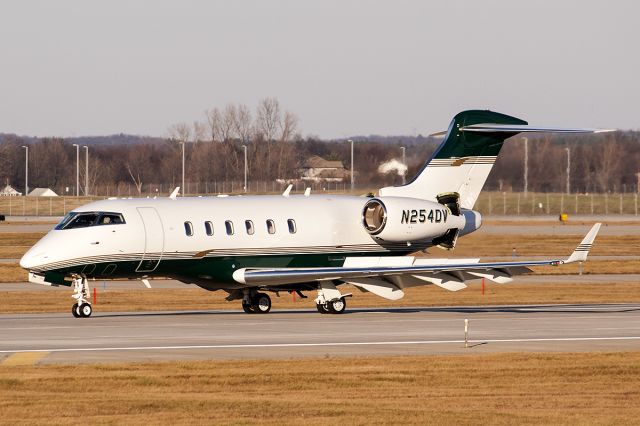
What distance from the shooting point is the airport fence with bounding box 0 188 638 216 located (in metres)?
116

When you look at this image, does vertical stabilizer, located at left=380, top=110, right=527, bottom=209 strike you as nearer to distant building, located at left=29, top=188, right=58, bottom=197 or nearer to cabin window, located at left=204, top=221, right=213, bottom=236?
cabin window, located at left=204, top=221, right=213, bottom=236

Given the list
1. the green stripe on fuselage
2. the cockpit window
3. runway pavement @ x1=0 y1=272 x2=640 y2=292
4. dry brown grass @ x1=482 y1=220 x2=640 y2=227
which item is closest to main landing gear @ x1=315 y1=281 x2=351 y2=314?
the green stripe on fuselage

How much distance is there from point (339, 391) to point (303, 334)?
8343 mm

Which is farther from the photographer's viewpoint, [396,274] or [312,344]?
[396,274]

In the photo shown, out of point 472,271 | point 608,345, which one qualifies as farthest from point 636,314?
point 608,345

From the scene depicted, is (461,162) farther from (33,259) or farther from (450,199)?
(33,259)

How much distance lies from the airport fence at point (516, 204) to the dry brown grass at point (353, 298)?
6557 centimetres

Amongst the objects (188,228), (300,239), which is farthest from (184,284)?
(188,228)

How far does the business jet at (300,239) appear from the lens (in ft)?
106

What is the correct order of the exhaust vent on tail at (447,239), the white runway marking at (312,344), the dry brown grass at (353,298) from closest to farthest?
the white runway marking at (312,344) < the exhaust vent on tail at (447,239) < the dry brown grass at (353,298)

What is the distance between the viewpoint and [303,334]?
94.2ft

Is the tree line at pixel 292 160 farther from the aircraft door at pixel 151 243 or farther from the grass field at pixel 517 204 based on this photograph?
the aircraft door at pixel 151 243

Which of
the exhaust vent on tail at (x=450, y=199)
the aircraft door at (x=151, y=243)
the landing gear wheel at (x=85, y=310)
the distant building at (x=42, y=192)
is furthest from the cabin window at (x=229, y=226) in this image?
the distant building at (x=42, y=192)

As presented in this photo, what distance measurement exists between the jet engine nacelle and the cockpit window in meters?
7.62
